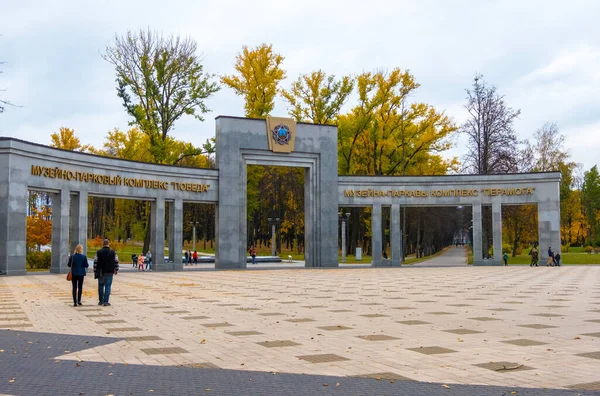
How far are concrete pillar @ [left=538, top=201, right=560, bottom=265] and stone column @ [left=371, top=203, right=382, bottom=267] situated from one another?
11340 mm

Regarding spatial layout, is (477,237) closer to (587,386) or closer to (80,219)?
(80,219)

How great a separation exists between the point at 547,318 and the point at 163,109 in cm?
4099

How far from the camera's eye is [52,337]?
978cm

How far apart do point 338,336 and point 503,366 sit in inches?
123

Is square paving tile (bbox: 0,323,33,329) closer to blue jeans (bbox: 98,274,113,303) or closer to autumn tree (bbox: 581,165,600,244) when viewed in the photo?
blue jeans (bbox: 98,274,113,303)

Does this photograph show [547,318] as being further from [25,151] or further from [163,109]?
[163,109]

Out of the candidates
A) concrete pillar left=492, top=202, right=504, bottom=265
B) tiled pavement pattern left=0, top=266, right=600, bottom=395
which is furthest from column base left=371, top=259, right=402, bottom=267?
tiled pavement pattern left=0, top=266, right=600, bottom=395

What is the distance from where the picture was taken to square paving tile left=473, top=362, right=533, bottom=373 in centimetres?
716

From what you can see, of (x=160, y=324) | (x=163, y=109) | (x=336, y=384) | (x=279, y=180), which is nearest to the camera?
(x=336, y=384)

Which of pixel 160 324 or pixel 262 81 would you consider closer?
pixel 160 324

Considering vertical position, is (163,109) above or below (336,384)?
above

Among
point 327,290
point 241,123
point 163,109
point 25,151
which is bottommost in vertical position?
point 327,290

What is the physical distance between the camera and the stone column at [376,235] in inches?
1677

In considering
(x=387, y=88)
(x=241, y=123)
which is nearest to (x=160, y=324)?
(x=241, y=123)
